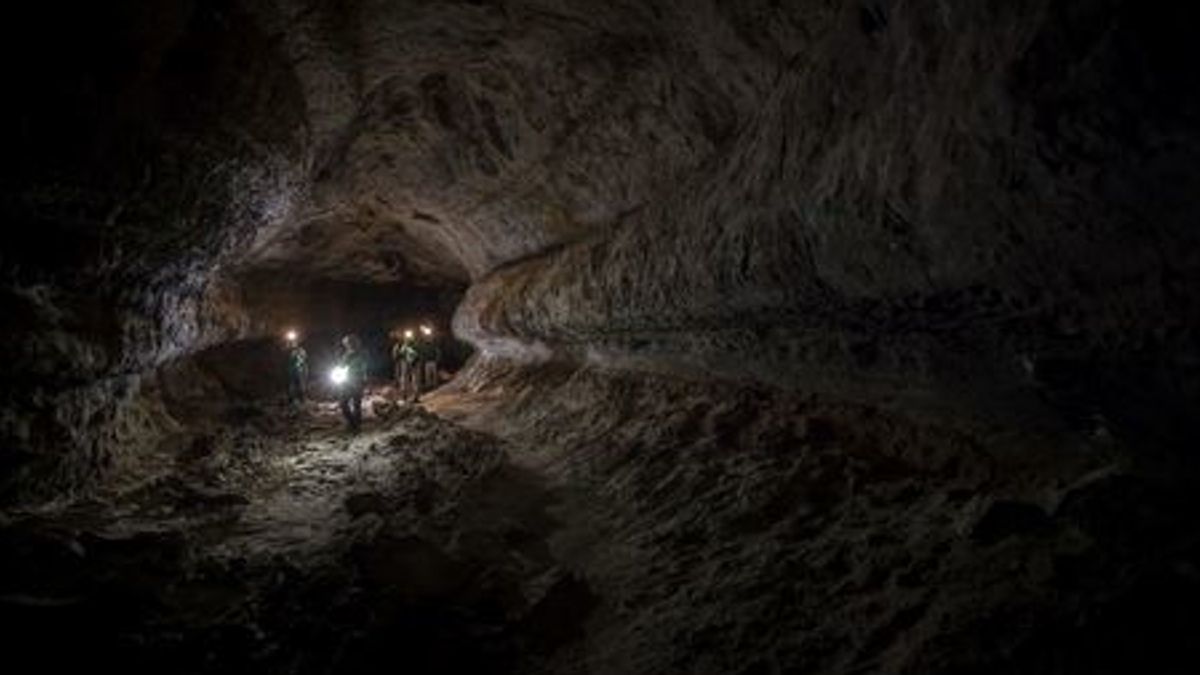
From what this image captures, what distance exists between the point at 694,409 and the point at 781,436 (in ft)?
4.17

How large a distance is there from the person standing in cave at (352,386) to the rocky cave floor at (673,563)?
369 centimetres

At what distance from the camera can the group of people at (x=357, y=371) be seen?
10344 mm

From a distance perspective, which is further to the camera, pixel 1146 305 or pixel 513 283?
pixel 513 283

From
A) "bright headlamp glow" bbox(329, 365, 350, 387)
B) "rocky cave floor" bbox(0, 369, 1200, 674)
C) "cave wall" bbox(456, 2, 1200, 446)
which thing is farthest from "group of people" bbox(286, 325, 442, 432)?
"cave wall" bbox(456, 2, 1200, 446)

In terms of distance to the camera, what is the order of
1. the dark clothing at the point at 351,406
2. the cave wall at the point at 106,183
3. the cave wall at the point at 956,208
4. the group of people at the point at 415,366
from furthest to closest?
1. the group of people at the point at 415,366
2. the dark clothing at the point at 351,406
3. the cave wall at the point at 106,183
4. the cave wall at the point at 956,208

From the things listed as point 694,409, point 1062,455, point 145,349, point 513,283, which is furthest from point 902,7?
point 513,283

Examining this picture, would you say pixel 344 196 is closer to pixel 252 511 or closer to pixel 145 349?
pixel 145 349

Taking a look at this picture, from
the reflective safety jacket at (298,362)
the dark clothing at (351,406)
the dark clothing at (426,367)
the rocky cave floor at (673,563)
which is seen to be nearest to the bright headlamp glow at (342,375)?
the dark clothing at (351,406)

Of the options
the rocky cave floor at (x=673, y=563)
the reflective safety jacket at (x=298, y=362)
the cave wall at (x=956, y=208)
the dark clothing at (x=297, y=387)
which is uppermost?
the reflective safety jacket at (x=298, y=362)

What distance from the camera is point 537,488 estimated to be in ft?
20.0

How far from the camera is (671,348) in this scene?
671 centimetres

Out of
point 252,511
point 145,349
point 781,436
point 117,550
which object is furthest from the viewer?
point 145,349

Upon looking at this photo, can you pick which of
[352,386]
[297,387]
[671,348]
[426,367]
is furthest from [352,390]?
[671,348]

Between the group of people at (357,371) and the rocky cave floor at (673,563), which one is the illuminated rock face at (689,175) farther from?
the group of people at (357,371)
